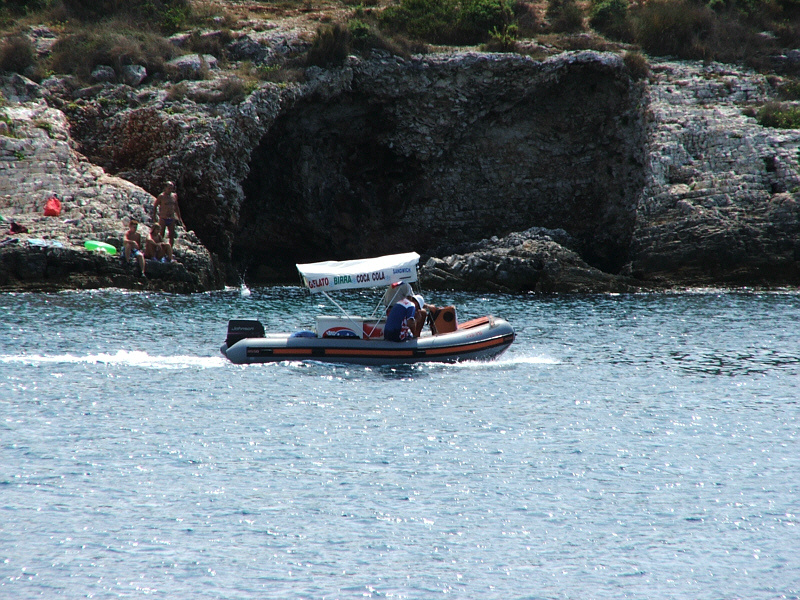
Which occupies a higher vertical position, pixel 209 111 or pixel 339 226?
pixel 209 111

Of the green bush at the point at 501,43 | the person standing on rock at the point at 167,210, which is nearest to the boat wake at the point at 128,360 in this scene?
the person standing on rock at the point at 167,210

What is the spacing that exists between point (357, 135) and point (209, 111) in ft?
29.7

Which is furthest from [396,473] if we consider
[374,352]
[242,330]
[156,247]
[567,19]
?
[567,19]

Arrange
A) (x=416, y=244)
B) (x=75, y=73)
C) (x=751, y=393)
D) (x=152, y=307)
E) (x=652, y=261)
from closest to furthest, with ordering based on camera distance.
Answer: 1. (x=751, y=393)
2. (x=152, y=307)
3. (x=652, y=261)
4. (x=75, y=73)
5. (x=416, y=244)

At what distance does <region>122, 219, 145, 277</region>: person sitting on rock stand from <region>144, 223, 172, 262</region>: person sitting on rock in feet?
1.27

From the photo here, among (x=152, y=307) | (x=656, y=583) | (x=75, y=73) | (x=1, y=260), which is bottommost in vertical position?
(x=656, y=583)

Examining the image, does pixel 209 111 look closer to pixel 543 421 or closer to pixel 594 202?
pixel 594 202

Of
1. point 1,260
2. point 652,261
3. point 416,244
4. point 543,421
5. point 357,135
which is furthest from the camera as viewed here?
point 416,244

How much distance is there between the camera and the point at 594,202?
44281 millimetres

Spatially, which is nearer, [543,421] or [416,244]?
[543,421]

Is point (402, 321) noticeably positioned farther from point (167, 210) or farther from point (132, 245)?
point (167, 210)

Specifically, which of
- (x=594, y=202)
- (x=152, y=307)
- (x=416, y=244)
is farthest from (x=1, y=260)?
(x=594, y=202)

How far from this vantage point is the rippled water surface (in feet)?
30.0

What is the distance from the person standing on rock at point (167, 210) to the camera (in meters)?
34.0
